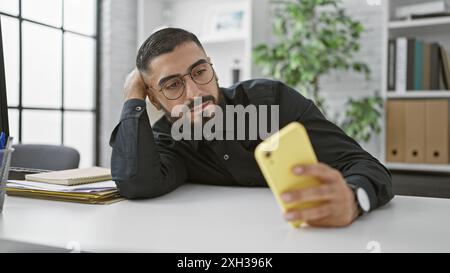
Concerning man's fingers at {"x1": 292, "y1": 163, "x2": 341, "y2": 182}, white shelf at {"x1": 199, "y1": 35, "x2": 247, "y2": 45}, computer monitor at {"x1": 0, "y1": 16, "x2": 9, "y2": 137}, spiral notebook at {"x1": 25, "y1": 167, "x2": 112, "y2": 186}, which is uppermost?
white shelf at {"x1": 199, "y1": 35, "x2": 247, "y2": 45}

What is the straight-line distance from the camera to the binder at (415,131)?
2385 mm

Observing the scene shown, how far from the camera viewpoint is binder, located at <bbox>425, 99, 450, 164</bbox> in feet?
7.59

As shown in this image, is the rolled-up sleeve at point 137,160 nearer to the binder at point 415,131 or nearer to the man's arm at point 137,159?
the man's arm at point 137,159

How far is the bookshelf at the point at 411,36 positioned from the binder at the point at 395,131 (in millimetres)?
25

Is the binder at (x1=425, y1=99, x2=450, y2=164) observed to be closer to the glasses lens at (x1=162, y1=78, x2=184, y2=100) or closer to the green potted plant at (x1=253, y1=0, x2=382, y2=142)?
the green potted plant at (x1=253, y1=0, x2=382, y2=142)

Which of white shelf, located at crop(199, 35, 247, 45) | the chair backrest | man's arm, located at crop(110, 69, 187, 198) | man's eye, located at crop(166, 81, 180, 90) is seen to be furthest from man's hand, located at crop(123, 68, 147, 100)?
white shelf, located at crop(199, 35, 247, 45)

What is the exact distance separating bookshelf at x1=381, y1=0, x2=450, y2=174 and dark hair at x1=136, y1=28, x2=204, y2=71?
1.72 m

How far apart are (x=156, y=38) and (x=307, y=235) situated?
697 millimetres

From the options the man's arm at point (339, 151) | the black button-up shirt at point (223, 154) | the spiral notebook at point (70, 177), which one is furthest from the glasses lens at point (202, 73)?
the spiral notebook at point (70, 177)

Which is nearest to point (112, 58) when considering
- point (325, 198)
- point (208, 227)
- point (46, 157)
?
point (46, 157)

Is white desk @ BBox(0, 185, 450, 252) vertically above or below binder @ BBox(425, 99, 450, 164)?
below

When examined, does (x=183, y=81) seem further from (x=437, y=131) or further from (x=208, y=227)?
(x=437, y=131)

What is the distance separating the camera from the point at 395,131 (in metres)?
2.48

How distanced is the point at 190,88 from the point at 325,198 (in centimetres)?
54
